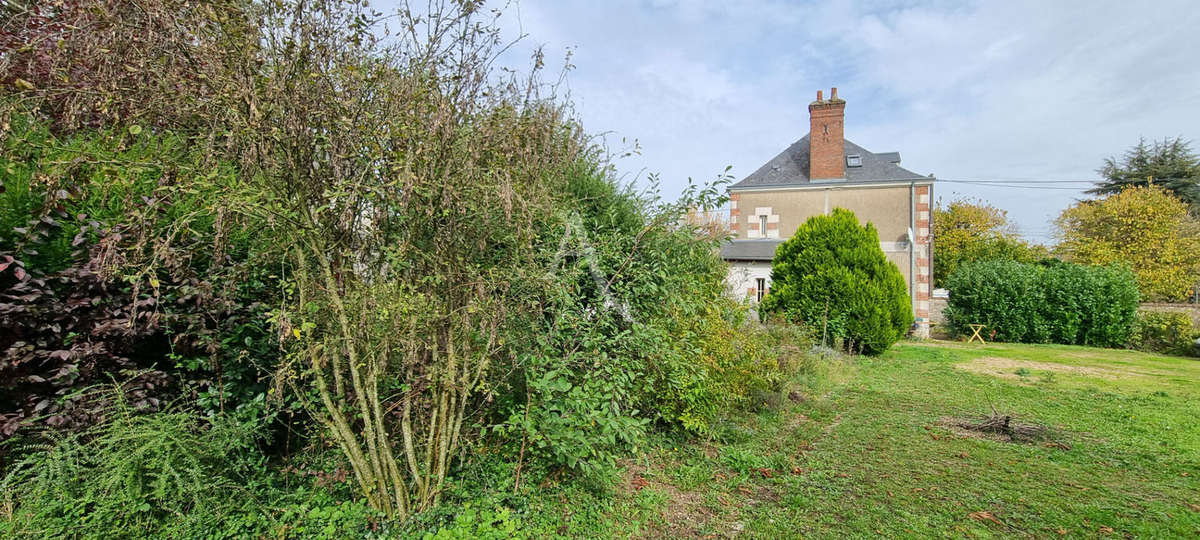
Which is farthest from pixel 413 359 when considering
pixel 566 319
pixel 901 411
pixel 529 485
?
pixel 901 411

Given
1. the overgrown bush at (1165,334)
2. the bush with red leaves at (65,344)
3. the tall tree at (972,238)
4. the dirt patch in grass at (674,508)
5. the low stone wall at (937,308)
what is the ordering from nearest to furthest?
the bush with red leaves at (65,344) < the dirt patch in grass at (674,508) < the overgrown bush at (1165,334) < the low stone wall at (937,308) < the tall tree at (972,238)

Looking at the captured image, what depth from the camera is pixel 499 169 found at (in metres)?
2.38

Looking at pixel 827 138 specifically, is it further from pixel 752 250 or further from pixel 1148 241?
pixel 1148 241

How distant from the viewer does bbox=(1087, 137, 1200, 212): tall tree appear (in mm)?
24656

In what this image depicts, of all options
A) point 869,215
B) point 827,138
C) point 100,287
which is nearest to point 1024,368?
point 869,215

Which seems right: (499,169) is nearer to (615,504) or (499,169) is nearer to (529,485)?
(529,485)

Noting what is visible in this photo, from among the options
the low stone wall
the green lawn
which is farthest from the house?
the green lawn

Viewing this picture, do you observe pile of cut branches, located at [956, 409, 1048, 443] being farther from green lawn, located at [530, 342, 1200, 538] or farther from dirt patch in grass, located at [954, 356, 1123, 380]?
dirt patch in grass, located at [954, 356, 1123, 380]

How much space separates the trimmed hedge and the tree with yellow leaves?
Result: 705cm

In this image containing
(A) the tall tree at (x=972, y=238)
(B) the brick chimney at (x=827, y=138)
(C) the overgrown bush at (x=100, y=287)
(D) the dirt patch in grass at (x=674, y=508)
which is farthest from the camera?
(A) the tall tree at (x=972, y=238)

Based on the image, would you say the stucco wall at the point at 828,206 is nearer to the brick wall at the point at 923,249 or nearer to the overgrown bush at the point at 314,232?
the brick wall at the point at 923,249

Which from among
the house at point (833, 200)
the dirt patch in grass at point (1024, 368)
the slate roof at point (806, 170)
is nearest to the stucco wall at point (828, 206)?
the house at point (833, 200)

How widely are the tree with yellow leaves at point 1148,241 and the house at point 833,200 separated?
930cm

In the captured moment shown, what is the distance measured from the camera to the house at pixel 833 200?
15.3m
